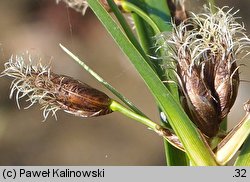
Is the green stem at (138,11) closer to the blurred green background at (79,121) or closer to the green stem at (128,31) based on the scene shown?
the green stem at (128,31)

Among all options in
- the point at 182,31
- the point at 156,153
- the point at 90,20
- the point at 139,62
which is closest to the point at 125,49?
the point at 139,62

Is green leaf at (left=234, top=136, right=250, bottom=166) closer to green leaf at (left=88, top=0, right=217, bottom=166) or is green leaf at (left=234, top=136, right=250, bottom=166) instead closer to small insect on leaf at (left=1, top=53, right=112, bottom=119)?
green leaf at (left=88, top=0, right=217, bottom=166)

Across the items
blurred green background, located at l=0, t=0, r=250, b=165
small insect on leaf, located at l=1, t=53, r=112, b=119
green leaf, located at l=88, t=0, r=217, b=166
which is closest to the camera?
green leaf, located at l=88, t=0, r=217, b=166

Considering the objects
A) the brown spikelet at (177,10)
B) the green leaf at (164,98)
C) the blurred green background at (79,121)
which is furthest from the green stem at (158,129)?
the blurred green background at (79,121)

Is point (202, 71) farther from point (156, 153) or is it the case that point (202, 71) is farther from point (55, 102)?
point (156, 153)

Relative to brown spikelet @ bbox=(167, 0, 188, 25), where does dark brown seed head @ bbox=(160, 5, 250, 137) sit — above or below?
below

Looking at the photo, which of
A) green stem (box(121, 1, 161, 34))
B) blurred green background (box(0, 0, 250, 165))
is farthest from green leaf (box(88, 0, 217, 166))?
blurred green background (box(0, 0, 250, 165))
